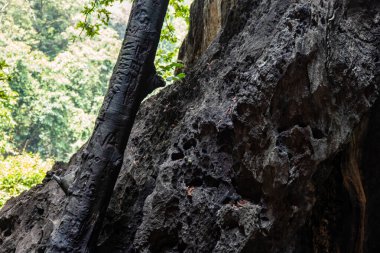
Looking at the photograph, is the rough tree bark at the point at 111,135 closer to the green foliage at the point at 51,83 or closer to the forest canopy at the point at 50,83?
the green foliage at the point at 51,83

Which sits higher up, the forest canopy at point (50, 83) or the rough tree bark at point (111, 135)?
the forest canopy at point (50, 83)

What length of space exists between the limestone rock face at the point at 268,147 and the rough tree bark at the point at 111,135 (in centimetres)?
33

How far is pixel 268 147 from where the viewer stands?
8.48ft

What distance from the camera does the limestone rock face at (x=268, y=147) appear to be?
2.56m

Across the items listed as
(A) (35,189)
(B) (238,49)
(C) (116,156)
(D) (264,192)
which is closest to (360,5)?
(B) (238,49)

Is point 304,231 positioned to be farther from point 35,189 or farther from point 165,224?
point 35,189

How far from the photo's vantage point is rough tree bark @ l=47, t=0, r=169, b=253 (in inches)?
108

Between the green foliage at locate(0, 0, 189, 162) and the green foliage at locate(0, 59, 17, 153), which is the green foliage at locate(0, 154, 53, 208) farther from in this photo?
the green foliage at locate(0, 0, 189, 162)

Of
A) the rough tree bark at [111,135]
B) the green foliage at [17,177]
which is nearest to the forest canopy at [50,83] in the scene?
the green foliage at [17,177]

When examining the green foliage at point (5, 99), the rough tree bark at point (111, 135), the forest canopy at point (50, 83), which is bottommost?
the rough tree bark at point (111, 135)

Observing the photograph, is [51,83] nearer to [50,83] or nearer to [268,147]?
[50,83]

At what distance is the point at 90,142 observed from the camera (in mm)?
2965

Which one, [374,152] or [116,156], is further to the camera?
[374,152]

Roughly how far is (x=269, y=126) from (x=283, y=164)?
0.26 meters
